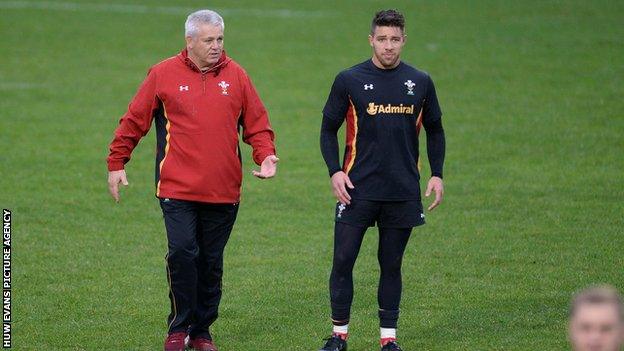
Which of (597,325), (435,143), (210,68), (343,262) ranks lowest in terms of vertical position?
(343,262)

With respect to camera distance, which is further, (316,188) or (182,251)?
(316,188)

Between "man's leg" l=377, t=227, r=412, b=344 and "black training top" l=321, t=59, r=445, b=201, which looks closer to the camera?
"black training top" l=321, t=59, r=445, b=201

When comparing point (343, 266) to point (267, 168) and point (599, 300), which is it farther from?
point (599, 300)

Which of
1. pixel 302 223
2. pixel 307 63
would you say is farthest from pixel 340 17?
pixel 302 223

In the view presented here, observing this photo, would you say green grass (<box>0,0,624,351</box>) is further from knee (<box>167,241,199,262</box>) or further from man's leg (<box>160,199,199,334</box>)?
knee (<box>167,241,199,262</box>)

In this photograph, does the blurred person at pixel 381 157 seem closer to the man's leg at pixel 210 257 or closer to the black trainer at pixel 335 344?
the black trainer at pixel 335 344

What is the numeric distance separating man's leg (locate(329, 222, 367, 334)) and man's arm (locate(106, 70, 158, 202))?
1469 mm

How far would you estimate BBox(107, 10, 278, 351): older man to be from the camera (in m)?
8.34

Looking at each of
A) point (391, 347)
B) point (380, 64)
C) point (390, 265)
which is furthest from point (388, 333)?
point (380, 64)

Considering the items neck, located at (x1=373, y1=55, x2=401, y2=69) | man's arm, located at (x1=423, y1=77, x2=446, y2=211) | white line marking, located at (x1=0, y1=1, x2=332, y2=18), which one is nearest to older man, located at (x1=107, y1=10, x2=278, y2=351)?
neck, located at (x1=373, y1=55, x2=401, y2=69)

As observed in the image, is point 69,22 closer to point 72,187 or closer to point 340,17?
point 340,17

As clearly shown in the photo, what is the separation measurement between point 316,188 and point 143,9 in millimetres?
17202

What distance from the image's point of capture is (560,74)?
22.8 m

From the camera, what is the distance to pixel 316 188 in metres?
15.4
